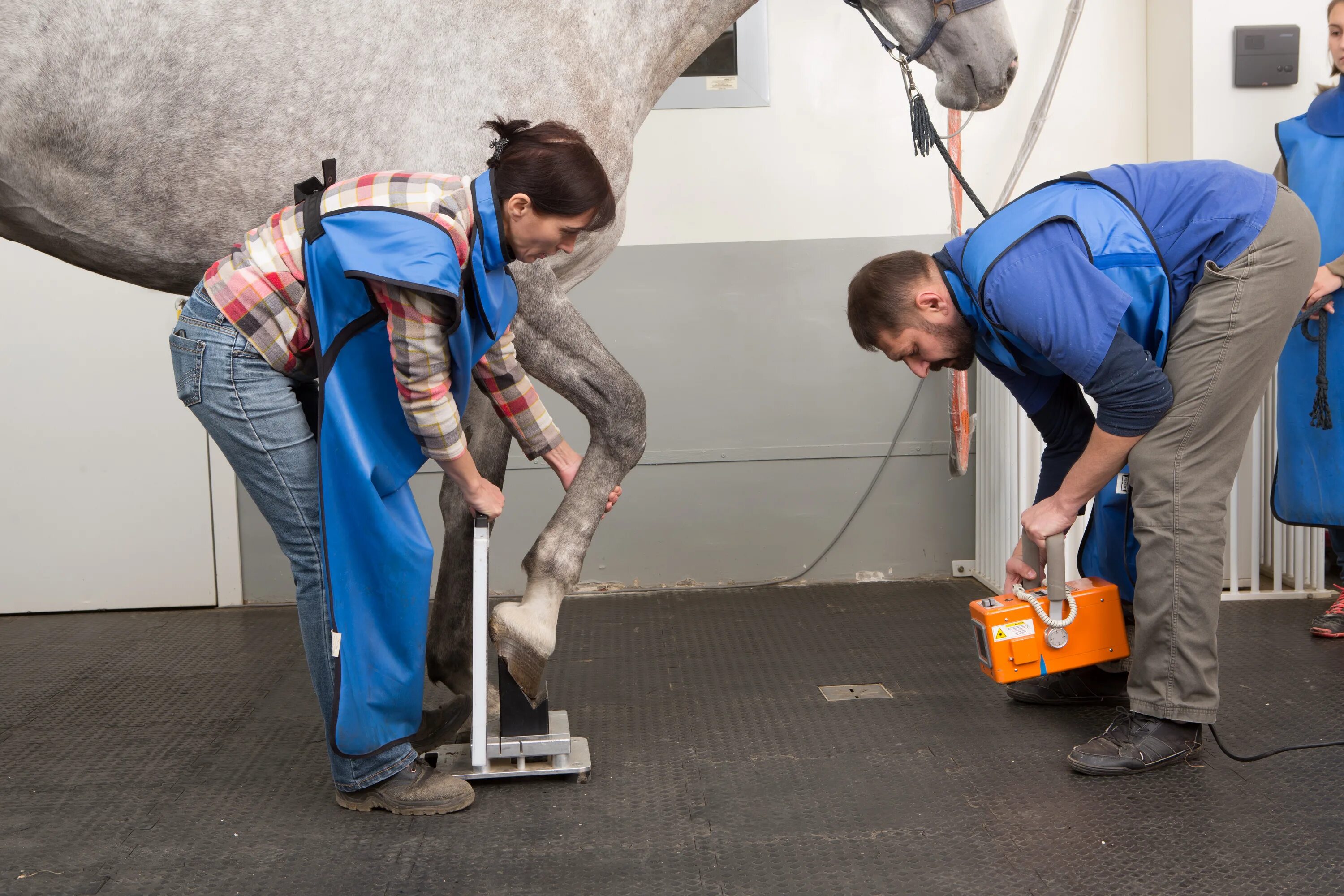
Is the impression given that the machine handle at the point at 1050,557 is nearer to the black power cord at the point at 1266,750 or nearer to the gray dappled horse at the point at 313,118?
the black power cord at the point at 1266,750

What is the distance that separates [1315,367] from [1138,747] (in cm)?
139

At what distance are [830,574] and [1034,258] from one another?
6.37 ft

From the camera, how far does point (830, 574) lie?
11.3ft

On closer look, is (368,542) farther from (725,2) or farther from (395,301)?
(725,2)

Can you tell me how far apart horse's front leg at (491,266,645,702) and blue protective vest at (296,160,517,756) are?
0.70 feet

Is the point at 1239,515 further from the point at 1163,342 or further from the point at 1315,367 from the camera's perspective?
the point at 1163,342

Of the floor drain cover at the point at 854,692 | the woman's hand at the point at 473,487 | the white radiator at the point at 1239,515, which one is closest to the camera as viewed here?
the woman's hand at the point at 473,487

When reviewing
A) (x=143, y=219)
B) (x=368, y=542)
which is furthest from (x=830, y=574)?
(x=143, y=219)

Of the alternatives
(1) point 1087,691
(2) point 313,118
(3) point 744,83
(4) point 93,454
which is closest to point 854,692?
(1) point 1087,691

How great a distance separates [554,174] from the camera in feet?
4.75

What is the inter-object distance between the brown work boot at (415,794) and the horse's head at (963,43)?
1698mm

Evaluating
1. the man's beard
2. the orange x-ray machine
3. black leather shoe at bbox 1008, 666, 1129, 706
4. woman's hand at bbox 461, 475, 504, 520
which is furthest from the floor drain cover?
woman's hand at bbox 461, 475, 504, 520

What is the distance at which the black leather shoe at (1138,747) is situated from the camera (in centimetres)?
177

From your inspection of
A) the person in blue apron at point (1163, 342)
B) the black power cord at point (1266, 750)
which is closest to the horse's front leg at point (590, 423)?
the person in blue apron at point (1163, 342)
